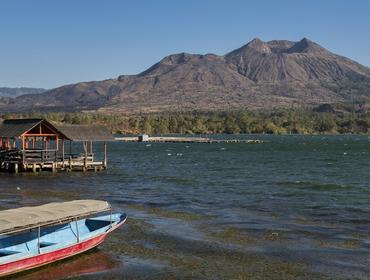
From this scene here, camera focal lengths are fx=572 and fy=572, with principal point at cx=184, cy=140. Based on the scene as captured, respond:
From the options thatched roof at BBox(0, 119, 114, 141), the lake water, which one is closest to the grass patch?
the lake water

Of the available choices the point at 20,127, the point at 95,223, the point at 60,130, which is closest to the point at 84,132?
the point at 60,130

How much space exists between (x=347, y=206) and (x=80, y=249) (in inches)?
797

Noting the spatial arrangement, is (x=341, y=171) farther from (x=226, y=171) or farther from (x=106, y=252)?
(x=106, y=252)

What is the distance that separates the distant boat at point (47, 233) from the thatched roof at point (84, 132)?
35.7 metres

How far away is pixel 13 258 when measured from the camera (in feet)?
61.4

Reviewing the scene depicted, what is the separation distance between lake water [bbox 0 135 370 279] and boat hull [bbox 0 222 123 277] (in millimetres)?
320

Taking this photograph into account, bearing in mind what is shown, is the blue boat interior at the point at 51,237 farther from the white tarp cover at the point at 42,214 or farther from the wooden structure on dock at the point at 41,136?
the wooden structure on dock at the point at 41,136

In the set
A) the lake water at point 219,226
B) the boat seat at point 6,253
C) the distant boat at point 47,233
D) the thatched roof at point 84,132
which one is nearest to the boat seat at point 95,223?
the distant boat at point 47,233

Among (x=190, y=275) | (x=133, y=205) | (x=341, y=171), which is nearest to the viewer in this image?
(x=190, y=275)

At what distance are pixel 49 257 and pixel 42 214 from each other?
1584 mm

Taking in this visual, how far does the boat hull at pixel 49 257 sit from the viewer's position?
61.6 feet

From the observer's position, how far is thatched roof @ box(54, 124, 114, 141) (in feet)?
193

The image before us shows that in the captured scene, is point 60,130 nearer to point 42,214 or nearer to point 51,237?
point 51,237

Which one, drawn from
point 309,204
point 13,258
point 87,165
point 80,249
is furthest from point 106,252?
point 87,165
